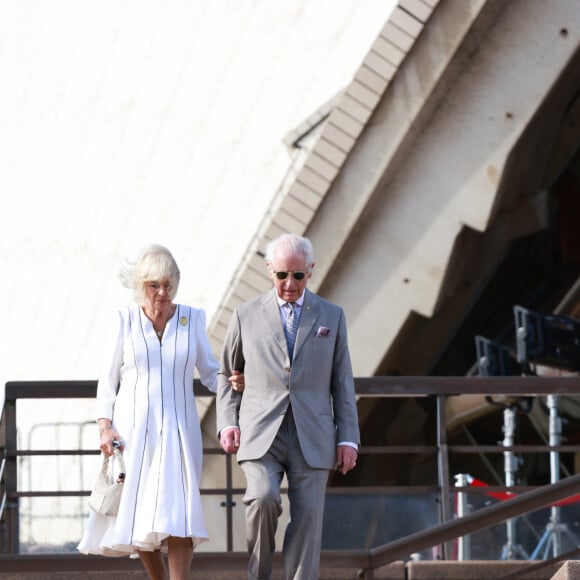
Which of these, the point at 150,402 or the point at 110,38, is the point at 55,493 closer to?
the point at 150,402

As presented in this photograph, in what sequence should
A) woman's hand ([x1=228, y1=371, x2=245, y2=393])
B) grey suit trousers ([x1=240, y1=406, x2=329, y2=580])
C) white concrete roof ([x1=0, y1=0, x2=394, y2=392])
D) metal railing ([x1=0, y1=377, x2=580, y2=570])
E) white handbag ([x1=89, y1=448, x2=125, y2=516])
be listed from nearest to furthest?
1. grey suit trousers ([x1=240, y1=406, x2=329, y2=580])
2. white handbag ([x1=89, y1=448, x2=125, y2=516])
3. woman's hand ([x1=228, y1=371, x2=245, y2=393])
4. metal railing ([x1=0, y1=377, x2=580, y2=570])
5. white concrete roof ([x1=0, y1=0, x2=394, y2=392])

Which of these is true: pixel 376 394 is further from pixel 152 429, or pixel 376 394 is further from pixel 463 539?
pixel 152 429

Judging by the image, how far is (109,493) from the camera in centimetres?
572

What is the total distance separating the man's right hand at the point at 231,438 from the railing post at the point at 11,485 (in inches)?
86.5

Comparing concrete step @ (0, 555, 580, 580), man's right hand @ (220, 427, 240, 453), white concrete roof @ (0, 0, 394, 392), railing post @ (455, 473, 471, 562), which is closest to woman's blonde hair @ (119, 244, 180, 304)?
man's right hand @ (220, 427, 240, 453)

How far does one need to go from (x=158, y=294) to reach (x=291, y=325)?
20.7 inches

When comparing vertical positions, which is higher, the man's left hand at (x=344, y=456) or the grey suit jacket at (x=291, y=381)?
the grey suit jacket at (x=291, y=381)

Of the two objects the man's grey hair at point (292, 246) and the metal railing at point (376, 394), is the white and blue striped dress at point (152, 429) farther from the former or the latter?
the metal railing at point (376, 394)

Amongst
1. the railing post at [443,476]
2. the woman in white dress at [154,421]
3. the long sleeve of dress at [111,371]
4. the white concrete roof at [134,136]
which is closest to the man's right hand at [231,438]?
the woman in white dress at [154,421]

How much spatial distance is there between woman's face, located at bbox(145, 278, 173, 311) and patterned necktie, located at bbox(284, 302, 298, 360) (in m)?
0.46

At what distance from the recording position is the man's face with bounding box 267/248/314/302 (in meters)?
5.58

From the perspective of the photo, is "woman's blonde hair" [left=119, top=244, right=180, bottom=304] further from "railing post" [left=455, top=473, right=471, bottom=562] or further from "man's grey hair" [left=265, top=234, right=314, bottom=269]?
"railing post" [left=455, top=473, right=471, bottom=562]

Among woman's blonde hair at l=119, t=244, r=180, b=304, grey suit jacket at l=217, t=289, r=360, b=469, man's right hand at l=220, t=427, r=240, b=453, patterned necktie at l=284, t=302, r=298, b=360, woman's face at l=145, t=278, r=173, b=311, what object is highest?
woman's blonde hair at l=119, t=244, r=180, b=304

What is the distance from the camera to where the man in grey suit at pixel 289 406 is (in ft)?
18.3
